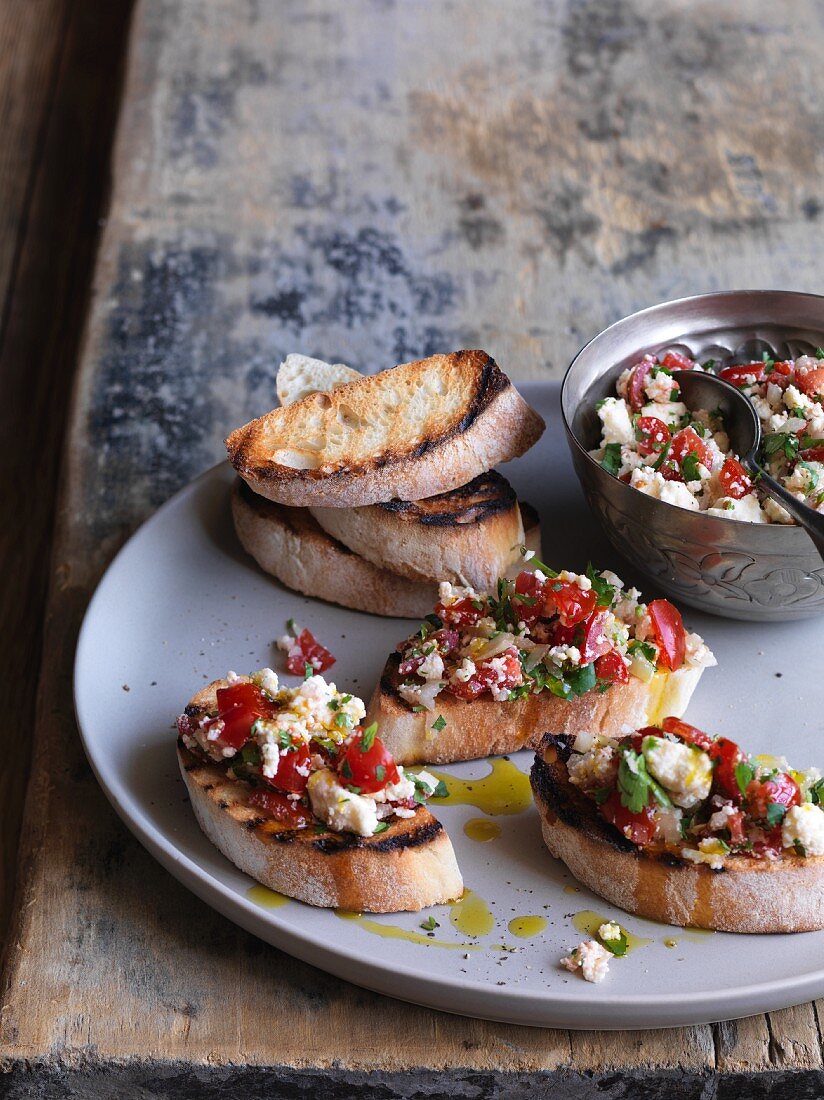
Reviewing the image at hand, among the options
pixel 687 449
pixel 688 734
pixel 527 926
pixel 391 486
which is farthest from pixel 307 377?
pixel 527 926

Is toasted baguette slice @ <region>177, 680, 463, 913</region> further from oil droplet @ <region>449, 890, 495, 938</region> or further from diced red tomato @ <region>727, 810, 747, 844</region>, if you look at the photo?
diced red tomato @ <region>727, 810, 747, 844</region>

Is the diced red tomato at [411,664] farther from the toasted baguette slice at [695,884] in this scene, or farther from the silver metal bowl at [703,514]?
the silver metal bowl at [703,514]

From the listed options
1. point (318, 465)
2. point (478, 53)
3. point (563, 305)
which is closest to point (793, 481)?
point (318, 465)

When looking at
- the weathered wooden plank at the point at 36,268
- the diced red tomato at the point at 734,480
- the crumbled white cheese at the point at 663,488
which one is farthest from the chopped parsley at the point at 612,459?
the weathered wooden plank at the point at 36,268

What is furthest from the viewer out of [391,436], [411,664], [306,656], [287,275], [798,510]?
[287,275]

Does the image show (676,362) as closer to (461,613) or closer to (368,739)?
(461,613)

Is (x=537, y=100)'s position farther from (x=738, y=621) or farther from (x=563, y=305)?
(x=738, y=621)
